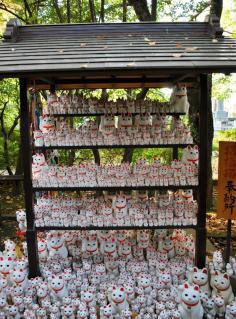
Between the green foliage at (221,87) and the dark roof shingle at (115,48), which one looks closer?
the dark roof shingle at (115,48)

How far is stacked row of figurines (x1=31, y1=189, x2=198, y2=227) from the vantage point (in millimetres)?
5477

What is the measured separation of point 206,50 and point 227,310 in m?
3.57

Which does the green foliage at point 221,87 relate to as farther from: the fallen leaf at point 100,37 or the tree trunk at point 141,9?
the fallen leaf at point 100,37

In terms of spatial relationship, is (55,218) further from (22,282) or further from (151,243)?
(151,243)

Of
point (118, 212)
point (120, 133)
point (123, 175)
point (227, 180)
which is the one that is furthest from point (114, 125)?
point (227, 180)

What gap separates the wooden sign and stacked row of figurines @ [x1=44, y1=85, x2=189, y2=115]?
105 centimetres

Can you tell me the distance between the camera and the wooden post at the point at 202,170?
506 centimetres

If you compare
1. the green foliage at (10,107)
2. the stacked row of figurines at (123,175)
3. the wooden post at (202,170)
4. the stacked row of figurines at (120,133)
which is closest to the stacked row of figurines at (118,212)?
the wooden post at (202,170)

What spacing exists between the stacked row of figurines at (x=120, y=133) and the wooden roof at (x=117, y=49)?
113 centimetres

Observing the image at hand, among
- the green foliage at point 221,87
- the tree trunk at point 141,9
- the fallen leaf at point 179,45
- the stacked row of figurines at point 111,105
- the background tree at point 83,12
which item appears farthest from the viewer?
the green foliage at point 221,87

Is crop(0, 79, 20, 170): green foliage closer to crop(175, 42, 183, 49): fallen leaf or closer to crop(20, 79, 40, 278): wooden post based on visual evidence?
crop(20, 79, 40, 278): wooden post

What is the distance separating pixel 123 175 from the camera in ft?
18.1

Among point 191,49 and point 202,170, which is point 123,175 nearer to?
point 202,170

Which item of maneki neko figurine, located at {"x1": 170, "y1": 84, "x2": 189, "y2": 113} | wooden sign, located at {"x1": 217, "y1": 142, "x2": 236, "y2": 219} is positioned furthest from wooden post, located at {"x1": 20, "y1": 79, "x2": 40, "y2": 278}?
wooden sign, located at {"x1": 217, "y1": 142, "x2": 236, "y2": 219}
